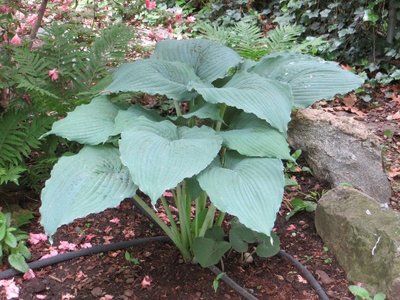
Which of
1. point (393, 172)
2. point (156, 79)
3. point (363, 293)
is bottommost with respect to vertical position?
point (393, 172)

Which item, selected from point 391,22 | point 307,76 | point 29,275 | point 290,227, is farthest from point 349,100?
point 29,275

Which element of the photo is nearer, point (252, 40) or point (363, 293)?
point (363, 293)

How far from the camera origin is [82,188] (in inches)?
60.4

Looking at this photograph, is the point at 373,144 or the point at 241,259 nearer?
the point at 241,259

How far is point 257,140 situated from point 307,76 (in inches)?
16.6

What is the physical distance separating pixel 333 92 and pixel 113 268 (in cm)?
110

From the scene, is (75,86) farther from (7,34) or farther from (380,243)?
(380,243)

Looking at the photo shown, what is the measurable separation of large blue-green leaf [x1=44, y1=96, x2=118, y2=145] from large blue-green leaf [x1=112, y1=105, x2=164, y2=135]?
4cm

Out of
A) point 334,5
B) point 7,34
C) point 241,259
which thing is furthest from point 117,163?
point 334,5

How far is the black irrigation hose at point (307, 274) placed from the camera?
1.92 meters

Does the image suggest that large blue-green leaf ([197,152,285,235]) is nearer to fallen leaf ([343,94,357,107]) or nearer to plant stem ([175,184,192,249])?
plant stem ([175,184,192,249])

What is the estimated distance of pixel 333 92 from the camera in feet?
6.15

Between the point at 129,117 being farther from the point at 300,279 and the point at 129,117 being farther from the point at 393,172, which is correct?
the point at 393,172

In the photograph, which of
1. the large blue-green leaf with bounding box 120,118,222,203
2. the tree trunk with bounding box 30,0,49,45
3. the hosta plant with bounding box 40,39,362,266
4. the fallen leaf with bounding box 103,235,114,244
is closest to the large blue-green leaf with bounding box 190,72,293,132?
the hosta plant with bounding box 40,39,362,266
